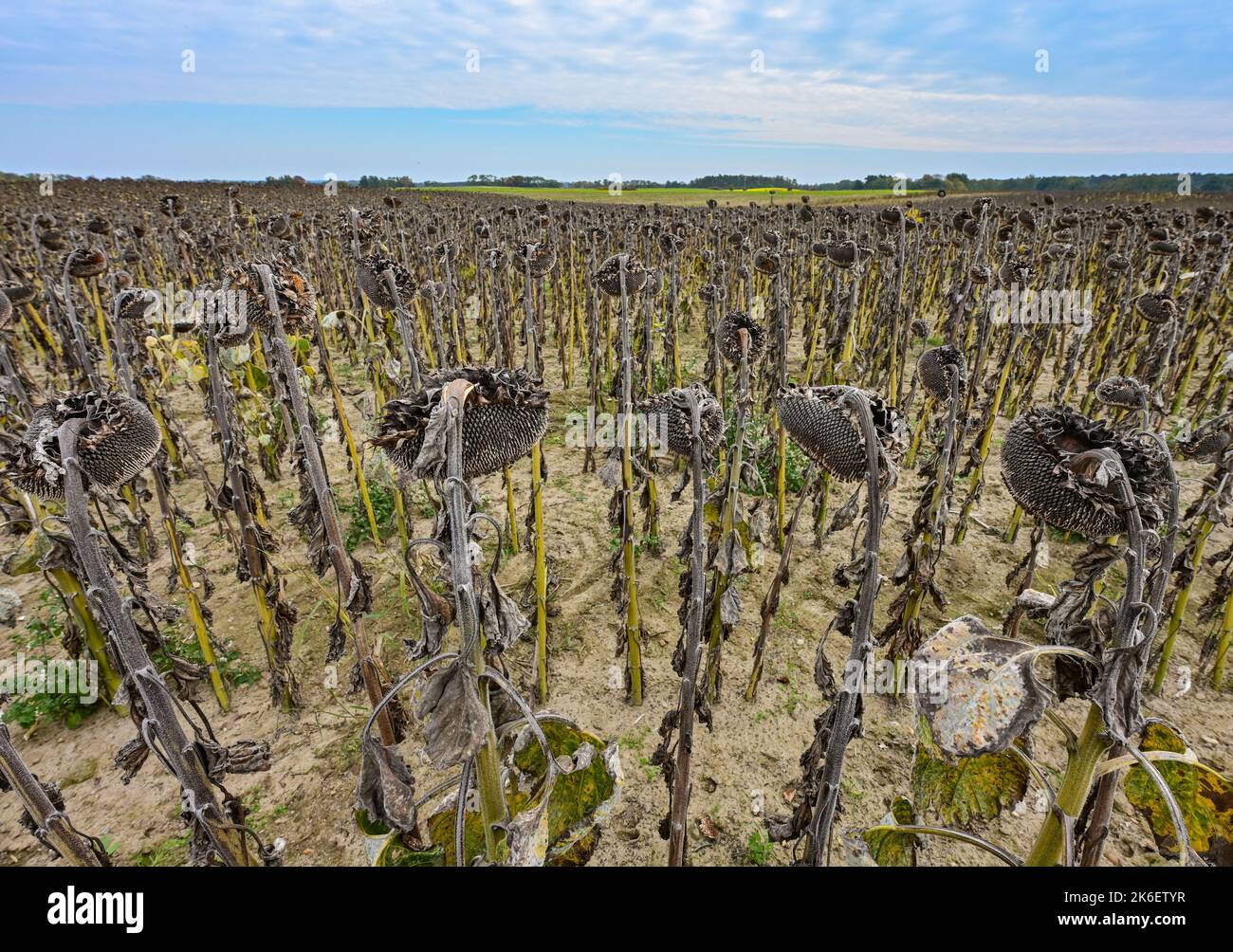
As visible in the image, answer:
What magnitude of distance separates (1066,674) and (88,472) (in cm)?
275

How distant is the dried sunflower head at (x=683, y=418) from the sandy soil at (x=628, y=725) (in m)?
1.76

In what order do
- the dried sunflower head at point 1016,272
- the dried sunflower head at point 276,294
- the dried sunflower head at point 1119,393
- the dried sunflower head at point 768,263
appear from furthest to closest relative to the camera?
the dried sunflower head at point 1016,272, the dried sunflower head at point 768,263, the dried sunflower head at point 276,294, the dried sunflower head at point 1119,393

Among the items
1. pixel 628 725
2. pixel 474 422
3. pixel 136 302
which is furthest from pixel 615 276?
pixel 628 725

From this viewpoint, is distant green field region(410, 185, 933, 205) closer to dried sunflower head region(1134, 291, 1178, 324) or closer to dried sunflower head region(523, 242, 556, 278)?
dried sunflower head region(1134, 291, 1178, 324)

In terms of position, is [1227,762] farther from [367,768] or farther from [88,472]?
[88,472]

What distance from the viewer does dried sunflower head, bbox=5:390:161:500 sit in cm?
165

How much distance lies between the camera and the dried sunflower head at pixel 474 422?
130 cm

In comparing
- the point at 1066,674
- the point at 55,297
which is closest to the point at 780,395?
the point at 1066,674

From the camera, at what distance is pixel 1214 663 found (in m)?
3.91

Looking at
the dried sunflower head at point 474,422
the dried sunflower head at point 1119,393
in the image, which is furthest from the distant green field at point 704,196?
the dried sunflower head at point 474,422

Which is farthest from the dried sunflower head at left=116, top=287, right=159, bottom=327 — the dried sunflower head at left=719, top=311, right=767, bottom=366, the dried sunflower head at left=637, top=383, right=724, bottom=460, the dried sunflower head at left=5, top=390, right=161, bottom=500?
the dried sunflower head at left=719, top=311, right=767, bottom=366

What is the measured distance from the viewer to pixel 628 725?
3.85 m

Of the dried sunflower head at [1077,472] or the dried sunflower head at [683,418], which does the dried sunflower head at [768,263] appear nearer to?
the dried sunflower head at [683,418]

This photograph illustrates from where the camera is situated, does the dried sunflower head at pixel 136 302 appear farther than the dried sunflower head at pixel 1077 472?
Yes
